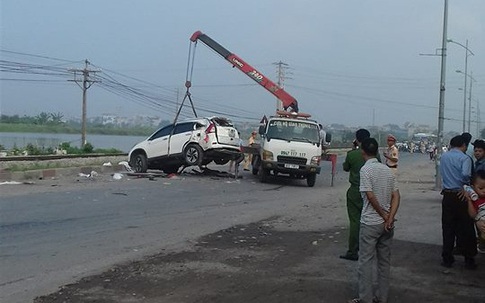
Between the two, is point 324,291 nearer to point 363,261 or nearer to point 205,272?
point 363,261

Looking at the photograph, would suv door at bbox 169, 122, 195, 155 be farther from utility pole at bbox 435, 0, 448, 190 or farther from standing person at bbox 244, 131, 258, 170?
utility pole at bbox 435, 0, 448, 190

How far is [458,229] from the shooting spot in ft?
26.3

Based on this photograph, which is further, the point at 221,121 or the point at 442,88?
the point at 221,121

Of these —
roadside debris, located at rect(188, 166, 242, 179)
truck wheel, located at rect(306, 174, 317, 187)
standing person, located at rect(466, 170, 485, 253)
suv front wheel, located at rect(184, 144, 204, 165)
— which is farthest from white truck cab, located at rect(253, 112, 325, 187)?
standing person, located at rect(466, 170, 485, 253)

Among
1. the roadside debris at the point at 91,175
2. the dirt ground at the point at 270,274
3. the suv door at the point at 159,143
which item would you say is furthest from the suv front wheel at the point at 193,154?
the dirt ground at the point at 270,274

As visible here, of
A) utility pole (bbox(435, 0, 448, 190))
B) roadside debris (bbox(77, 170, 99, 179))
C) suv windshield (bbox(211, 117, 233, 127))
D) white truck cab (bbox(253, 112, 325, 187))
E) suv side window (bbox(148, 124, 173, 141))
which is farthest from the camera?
suv side window (bbox(148, 124, 173, 141))

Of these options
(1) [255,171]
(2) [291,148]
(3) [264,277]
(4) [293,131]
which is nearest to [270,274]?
(3) [264,277]

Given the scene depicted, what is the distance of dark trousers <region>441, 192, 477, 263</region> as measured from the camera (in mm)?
7914

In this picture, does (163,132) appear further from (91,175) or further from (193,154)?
(91,175)

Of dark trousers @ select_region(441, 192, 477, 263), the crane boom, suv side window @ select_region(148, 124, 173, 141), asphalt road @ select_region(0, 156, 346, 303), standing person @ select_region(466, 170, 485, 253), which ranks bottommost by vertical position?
asphalt road @ select_region(0, 156, 346, 303)

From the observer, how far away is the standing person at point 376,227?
611cm

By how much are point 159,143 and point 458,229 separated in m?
16.1

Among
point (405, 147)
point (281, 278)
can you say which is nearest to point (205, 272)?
point (281, 278)

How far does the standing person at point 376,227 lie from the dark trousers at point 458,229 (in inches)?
79.5
